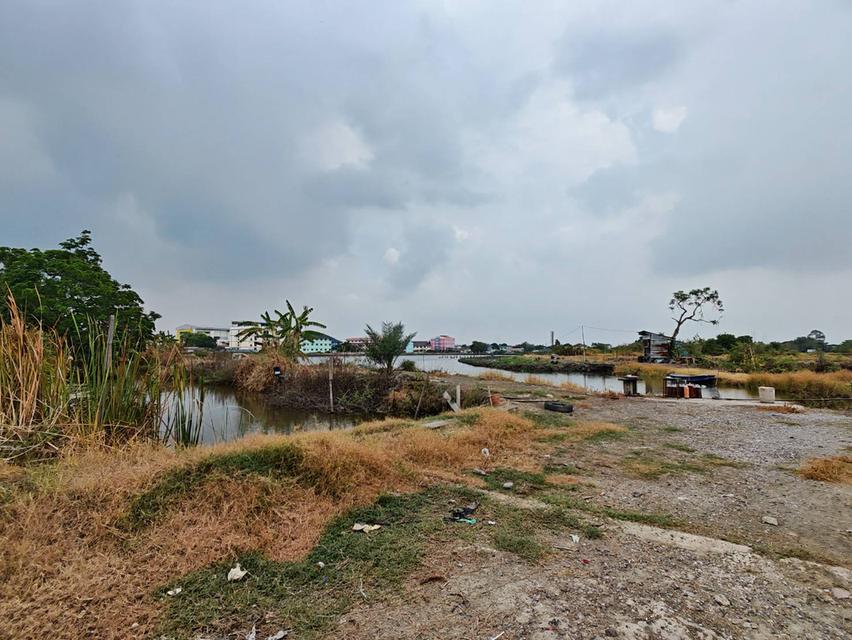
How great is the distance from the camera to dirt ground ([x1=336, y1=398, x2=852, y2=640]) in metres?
2.06

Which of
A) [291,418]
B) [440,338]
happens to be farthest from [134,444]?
[440,338]

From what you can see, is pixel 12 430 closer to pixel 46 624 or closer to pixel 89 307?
pixel 46 624

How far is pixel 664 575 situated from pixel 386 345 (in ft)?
47.1

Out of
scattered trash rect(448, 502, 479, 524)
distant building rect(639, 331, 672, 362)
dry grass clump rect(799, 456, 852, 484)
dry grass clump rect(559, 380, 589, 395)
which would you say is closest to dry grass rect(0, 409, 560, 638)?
scattered trash rect(448, 502, 479, 524)

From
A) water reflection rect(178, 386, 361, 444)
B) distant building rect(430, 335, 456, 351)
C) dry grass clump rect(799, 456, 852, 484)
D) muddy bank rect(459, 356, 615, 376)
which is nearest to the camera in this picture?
dry grass clump rect(799, 456, 852, 484)

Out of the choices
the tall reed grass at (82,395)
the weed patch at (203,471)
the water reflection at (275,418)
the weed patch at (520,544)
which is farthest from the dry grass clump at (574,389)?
the tall reed grass at (82,395)

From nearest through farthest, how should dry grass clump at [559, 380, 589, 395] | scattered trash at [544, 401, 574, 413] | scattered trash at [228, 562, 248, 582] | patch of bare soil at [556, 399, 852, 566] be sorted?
1. scattered trash at [228, 562, 248, 582]
2. patch of bare soil at [556, 399, 852, 566]
3. scattered trash at [544, 401, 574, 413]
4. dry grass clump at [559, 380, 589, 395]

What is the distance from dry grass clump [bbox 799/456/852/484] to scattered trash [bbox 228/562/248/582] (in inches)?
255

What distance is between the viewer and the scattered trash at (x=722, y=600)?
7.43 feet

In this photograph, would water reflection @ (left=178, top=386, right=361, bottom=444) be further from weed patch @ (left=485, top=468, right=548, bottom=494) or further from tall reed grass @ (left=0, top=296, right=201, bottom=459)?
weed patch @ (left=485, top=468, right=548, bottom=494)

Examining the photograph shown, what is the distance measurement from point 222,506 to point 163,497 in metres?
0.43

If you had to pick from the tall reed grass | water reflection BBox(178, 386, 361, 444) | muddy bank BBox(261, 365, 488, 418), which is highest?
the tall reed grass

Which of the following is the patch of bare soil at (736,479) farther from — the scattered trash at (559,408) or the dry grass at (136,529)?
the dry grass at (136,529)

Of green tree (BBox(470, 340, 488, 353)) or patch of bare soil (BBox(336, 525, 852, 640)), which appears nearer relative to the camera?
patch of bare soil (BBox(336, 525, 852, 640))
